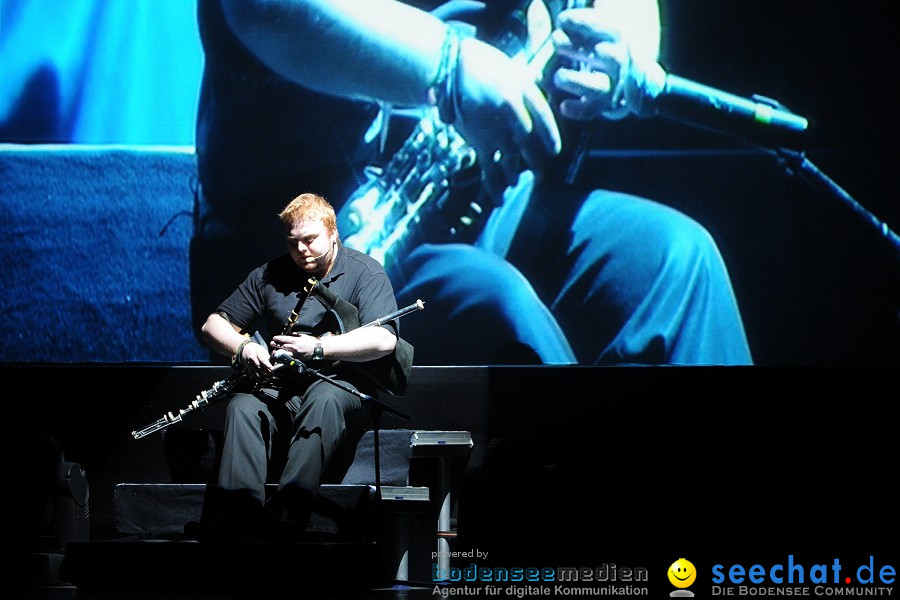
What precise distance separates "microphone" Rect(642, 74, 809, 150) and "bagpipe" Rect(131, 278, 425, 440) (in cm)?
148

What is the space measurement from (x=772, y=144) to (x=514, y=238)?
1.09m

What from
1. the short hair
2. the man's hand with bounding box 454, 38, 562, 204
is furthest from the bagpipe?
the man's hand with bounding box 454, 38, 562, 204

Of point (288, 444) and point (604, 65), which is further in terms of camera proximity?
point (604, 65)

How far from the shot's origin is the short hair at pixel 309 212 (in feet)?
10.6

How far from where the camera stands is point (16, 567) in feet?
10.1

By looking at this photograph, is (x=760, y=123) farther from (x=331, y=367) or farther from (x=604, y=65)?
(x=331, y=367)

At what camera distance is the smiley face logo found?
2.95 m

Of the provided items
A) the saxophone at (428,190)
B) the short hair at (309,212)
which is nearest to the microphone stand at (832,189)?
the saxophone at (428,190)

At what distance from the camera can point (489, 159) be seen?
383 cm

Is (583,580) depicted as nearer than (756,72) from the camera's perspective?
Yes

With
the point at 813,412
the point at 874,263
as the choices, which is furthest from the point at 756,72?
the point at 813,412

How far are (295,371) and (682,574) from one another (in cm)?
136

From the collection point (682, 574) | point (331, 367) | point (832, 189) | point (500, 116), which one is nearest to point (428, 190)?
point (500, 116)

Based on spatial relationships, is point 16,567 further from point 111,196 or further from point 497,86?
point 497,86
